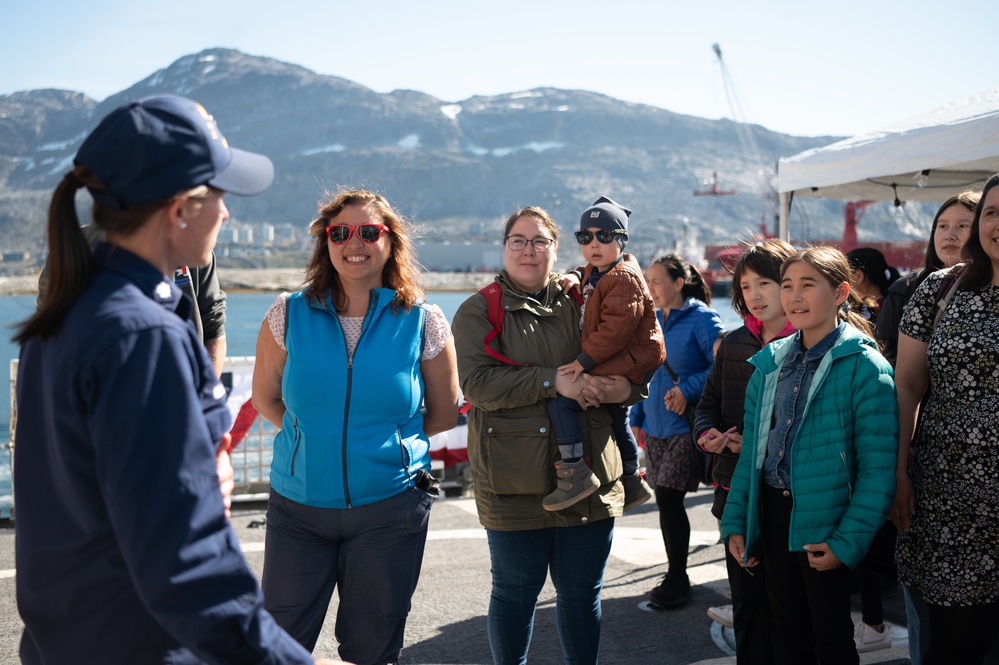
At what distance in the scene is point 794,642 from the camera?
10.1ft

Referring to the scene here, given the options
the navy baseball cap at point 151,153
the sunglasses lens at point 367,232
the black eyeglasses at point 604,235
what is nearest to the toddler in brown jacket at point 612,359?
the black eyeglasses at point 604,235

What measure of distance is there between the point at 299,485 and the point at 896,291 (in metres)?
2.94

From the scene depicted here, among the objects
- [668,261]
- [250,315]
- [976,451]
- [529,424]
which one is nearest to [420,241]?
[529,424]

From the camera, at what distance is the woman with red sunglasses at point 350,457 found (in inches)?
109

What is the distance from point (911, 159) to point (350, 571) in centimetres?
480

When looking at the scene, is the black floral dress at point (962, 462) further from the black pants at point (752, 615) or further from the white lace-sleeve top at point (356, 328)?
the white lace-sleeve top at point (356, 328)

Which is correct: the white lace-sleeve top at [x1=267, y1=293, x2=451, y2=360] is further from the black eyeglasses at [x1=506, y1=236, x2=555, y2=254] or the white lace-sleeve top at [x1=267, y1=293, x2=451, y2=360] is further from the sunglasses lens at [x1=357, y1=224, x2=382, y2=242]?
the black eyeglasses at [x1=506, y1=236, x2=555, y2=254]

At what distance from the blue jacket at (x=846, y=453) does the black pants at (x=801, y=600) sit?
109 millimetres

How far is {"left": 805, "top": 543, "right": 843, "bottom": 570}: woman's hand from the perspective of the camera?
9.24ft

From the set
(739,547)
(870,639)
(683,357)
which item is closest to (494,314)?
(739,547)

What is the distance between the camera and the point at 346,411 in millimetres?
2799

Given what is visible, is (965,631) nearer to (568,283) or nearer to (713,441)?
(713,441)

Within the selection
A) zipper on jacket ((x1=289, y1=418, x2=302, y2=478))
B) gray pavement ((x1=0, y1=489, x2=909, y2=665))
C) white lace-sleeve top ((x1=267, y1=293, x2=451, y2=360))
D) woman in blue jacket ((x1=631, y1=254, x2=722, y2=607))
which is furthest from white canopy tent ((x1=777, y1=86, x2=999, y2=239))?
zipper on jacket ((x1=289, y1=418, x2=302, y2=478))

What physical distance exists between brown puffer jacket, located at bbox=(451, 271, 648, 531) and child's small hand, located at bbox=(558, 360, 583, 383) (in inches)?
1.6
